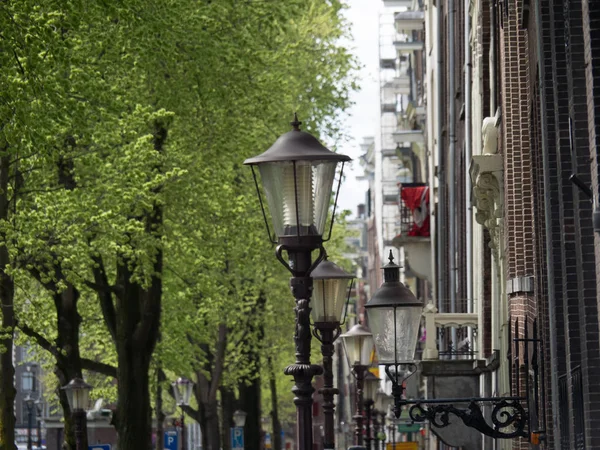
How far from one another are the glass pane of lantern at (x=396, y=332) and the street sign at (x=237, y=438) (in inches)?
1350

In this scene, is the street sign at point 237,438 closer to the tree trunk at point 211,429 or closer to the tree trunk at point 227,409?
the tree trunk at point 211,429

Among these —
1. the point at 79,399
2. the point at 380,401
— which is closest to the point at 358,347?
the point at 79,399

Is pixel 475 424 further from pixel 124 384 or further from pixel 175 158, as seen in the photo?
pixel 124 384

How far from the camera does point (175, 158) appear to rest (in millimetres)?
Answer: 30016

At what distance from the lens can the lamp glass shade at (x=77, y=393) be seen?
30.1 m

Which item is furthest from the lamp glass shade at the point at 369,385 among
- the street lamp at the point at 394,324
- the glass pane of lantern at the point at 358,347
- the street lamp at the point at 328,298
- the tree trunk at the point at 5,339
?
the street lamp at the point at 394,324

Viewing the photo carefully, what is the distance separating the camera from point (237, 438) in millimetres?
50688

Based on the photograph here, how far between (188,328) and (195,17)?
15.1 meters

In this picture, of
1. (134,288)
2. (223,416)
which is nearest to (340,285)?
(134,288)

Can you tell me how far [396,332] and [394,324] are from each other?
0.12m

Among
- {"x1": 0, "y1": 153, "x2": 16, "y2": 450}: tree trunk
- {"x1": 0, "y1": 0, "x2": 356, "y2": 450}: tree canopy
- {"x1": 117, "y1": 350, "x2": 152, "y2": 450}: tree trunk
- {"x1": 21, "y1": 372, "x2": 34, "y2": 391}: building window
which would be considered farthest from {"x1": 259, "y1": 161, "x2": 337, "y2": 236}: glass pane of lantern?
{"x1": 21, "y1": 372, "x2": 34, "y2": 391}: building window

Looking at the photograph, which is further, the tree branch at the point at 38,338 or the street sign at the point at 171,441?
the street sign at the point at 171,441

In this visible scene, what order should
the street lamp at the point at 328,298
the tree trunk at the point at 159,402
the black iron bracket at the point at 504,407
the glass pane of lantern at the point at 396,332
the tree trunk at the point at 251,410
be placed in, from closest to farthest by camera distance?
the black iron bracket at the point at 504,407 → the glass pane of lantern at the point at 396,332 → the street lamp at the point at 328,298 → the tree trunk at the point at 159,402 → the tree trunk at the point at 251,410

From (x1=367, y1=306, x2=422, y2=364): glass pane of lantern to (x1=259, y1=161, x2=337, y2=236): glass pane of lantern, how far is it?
3.83 meters
